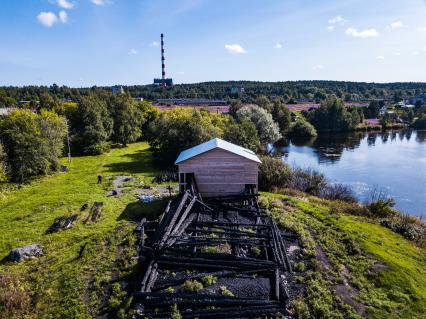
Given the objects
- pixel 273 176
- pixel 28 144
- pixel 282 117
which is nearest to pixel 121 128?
pixel 28 144

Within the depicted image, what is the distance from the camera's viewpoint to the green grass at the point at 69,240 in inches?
438

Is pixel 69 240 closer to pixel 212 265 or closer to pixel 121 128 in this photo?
pixel 212 265

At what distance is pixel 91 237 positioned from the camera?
15727 millimetres

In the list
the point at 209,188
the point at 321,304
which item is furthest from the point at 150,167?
the point at 321,304

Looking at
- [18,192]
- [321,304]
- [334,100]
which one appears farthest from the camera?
[334,100]

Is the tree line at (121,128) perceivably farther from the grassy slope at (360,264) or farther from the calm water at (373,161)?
the grassy slope at (360,264)

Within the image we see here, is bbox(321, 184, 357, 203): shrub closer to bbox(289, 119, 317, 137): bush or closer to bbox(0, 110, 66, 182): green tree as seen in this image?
bbox(0, 110, 66, 182): green tree

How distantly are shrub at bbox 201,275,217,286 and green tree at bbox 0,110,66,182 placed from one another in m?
24.3

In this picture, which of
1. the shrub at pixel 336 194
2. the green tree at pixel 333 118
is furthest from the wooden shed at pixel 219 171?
the green tree at pixel 333 118

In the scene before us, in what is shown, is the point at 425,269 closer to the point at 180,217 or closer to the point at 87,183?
the point at 180,217

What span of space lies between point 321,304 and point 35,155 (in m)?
28.4

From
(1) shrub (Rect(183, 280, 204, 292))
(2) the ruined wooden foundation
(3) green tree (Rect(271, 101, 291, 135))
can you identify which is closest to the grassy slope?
(2) the ruined wooden foundation

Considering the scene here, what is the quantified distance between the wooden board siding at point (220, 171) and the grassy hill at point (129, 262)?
2.30 metres

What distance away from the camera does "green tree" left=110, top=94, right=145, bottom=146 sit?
4891 centimetres
